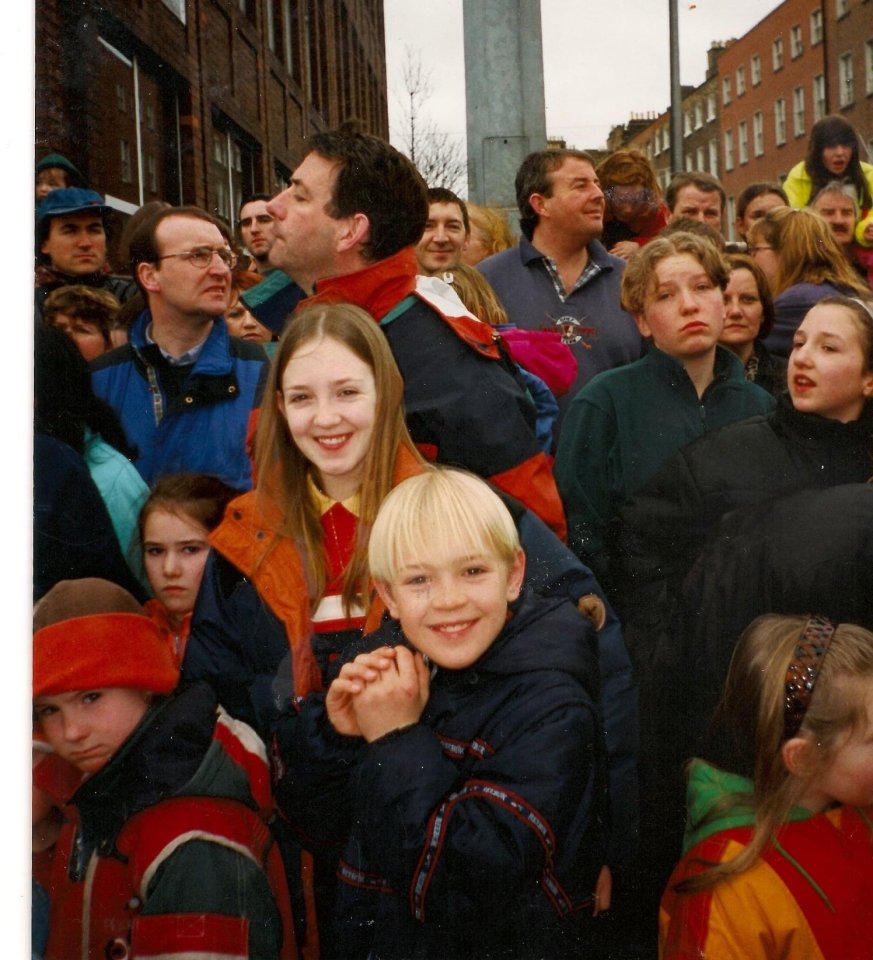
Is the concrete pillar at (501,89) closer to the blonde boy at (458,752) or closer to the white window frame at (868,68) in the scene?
the white window frame at (868,68)

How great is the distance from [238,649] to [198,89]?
3.06 feet

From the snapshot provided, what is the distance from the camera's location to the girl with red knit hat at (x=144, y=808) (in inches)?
61.8

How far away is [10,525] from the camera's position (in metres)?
1.49

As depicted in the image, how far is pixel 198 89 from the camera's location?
182 centimetres

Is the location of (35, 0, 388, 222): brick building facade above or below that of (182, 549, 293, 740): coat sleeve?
above

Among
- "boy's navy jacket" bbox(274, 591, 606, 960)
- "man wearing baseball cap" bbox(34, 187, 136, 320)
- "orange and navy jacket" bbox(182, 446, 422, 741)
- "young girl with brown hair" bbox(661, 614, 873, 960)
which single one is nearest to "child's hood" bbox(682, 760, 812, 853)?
"young girl with brown hair" bbox(661, 614, 873, 960)

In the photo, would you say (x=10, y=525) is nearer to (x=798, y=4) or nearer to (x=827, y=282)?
A: (x=827, y=282)

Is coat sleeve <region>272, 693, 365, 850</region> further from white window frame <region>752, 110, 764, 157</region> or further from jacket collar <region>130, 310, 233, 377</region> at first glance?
white window frame <region>752, 110, 764, 157</region>

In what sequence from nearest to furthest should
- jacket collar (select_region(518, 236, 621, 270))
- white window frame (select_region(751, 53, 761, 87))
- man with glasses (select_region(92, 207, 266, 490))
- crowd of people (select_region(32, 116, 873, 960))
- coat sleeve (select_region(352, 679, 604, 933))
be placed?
coat sleeve (select_region(352, 679, 604, 933)) < crowd of people (select_region(32, 116, 873, 960)) < man with glasses (select_region(92, 207, 266, 490)) < white window frame (select_region(751, 53, 761, 87)) < jacket collar (select_region(518, 236, 621, 270))

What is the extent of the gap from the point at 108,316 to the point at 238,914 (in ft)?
3.26

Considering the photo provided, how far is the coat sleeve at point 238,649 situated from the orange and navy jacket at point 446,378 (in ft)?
1.19

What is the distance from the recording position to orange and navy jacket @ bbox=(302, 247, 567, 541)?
1703 millimetres

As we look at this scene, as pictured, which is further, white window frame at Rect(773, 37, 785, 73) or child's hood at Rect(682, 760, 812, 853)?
white window frame at Rect(773, 37, 785, 73)

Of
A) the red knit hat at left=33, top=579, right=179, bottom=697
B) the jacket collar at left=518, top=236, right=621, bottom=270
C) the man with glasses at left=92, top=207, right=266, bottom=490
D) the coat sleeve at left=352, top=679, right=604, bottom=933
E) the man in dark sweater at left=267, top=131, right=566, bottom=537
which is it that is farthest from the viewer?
the jacket collar at left=518, top=236, right=621, bottom=270
